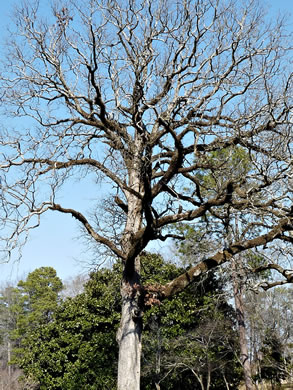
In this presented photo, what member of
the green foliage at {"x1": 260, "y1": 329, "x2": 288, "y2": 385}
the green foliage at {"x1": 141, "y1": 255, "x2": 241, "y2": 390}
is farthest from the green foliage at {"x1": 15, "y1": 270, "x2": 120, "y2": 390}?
the green foliage at {"x1": 260, "y1": 329, "x2": 288, "y2": 385}

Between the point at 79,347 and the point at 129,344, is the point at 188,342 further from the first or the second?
the point at 129,344

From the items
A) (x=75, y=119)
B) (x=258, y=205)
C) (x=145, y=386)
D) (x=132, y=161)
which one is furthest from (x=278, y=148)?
(x=145, y=386)

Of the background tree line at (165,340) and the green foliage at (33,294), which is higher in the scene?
the green foliage at (33,294)

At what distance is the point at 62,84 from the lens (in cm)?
731

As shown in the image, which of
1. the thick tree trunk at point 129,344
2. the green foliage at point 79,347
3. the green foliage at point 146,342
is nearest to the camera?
the thick tree trunk at point 129,344

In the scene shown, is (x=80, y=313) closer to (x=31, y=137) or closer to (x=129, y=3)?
(x=31, y=137)

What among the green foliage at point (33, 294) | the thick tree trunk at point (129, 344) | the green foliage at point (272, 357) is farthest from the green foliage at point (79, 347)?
the green foliage at point (33, 294)

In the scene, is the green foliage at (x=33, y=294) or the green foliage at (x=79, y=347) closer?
the green foliage at (x=79, y=347)

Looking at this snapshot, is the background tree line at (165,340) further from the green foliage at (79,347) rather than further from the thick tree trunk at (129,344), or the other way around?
the thick tree trunk at (129,344)

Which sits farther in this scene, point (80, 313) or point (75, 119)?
point (80, 313)

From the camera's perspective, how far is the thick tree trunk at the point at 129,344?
621cm

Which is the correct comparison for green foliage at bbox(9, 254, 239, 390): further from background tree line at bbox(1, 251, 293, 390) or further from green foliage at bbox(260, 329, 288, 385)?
green foliage at bbox(260, 329, 288, 385)

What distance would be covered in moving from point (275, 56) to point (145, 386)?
11.0 meters

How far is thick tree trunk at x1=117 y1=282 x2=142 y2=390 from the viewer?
6211 millimetres
